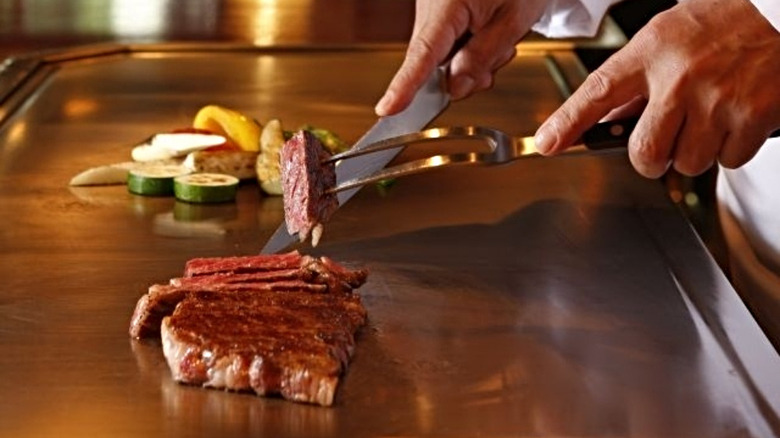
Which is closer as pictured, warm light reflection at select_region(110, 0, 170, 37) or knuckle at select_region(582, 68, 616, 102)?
knuckle at select_region(582, 68, 616, 102)

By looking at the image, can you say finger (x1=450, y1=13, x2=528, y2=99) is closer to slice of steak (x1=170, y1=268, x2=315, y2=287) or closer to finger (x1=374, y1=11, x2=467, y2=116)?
finger (x1=374, y1=11, x2=467, y2=116)

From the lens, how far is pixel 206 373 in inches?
79.4

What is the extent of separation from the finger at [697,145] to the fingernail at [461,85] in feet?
2.34

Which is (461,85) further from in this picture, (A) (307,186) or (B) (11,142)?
(B) (11,142)

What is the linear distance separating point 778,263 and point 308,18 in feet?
6.38

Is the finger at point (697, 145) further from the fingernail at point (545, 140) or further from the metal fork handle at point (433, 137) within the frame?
the metal fork handle at point (433, 137)

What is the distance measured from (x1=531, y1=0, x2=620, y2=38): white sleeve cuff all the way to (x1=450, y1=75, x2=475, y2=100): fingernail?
403mm

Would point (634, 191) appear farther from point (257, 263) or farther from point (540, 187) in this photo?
point (257, 263)

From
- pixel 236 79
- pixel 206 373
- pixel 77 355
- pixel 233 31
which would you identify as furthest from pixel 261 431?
pixel 233 31

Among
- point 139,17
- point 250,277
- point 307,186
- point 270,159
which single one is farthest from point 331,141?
point 139,17

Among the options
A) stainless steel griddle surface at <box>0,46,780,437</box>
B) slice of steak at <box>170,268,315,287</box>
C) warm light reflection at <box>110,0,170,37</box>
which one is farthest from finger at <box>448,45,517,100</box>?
warm light reflection at <box>110,0,170,37</box>

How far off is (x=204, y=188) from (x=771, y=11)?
1.08 meters

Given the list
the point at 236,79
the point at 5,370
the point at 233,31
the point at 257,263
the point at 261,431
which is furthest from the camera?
the point at 233,31

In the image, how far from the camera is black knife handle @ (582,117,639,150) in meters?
2.30
